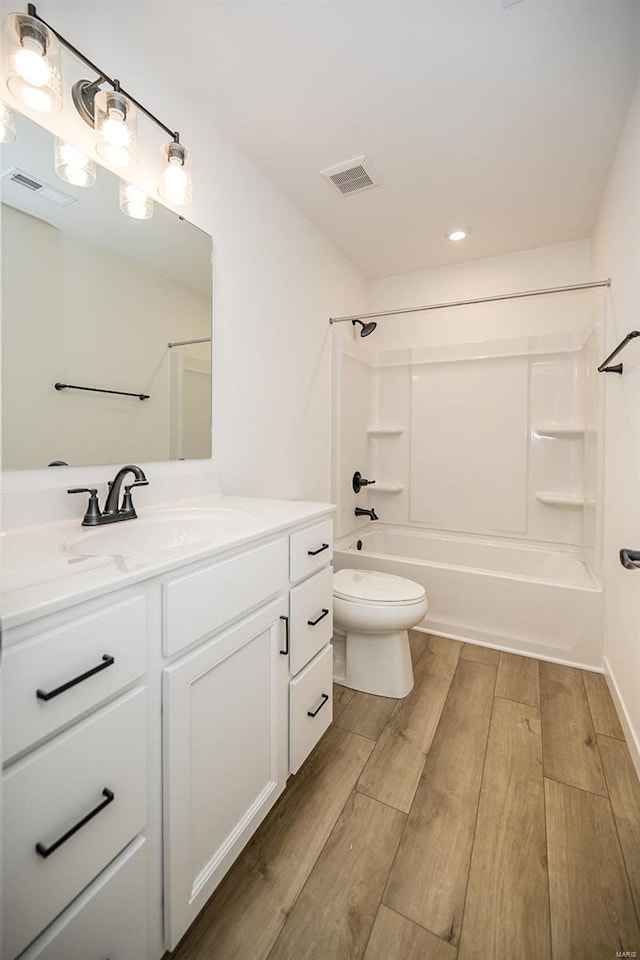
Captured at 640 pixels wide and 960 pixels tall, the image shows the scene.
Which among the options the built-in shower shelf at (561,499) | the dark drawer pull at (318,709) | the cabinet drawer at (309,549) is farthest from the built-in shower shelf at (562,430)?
the dark drawer pull at (318,709)

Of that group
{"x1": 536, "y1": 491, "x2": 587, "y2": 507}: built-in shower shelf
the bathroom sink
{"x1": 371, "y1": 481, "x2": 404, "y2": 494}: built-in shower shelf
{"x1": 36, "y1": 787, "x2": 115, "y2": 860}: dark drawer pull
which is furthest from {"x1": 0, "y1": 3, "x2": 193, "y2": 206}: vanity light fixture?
{"x1": 536, "y1": 491, "x2": 587, "y2": 507}: built-in shower shelf

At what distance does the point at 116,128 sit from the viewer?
116cm

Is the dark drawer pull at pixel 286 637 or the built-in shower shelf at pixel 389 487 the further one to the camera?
the built-in shower shelf at pixel 389 487

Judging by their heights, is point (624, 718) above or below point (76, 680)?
below

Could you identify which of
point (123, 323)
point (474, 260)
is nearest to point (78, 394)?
point (123, 323)

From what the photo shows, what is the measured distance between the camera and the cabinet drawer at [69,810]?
22.2 inches

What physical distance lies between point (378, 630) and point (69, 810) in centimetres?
132

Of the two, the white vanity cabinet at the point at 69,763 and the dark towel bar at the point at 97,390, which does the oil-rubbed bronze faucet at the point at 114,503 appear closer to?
the dark towel bar at the point at 97,390

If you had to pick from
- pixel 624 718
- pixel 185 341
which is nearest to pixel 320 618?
pixel 185 341

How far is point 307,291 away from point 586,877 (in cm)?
260

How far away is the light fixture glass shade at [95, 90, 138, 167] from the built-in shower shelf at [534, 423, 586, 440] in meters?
2.57

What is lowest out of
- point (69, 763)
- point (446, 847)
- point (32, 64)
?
point (446, 847)

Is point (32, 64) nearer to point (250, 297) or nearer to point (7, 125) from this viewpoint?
point (7, 125)

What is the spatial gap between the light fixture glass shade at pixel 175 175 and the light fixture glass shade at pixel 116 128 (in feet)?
0.42
